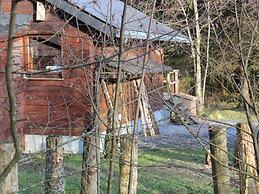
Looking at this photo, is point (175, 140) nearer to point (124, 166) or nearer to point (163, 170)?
point (163, 170)

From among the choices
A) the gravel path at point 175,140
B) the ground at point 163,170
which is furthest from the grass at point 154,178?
the gravel path at point 175,140

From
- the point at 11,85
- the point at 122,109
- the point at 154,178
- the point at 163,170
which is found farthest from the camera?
the point at 163,170

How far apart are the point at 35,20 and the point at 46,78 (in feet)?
5.12

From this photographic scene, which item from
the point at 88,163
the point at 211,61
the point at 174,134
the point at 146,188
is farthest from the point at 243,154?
the point at 174,134

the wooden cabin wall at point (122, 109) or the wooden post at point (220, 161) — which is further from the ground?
the wooden cabin wall at point (122, 109)

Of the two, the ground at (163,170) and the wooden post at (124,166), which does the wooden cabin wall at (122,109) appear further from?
the ground at (163,170)

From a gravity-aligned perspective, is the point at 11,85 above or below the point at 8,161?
above

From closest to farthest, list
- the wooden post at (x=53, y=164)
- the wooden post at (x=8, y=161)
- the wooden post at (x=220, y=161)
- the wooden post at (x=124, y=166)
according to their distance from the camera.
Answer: the wooden post at (x=8, y=161), the wooden post at (x=53, y=164), the wooden post at (x=220, y=161), the wooden post at (x=124, y=166)

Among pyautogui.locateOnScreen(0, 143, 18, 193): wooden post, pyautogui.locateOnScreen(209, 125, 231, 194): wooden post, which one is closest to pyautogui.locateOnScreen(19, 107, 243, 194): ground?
pyautogui.locateOnScreen(209, 125, 231, 194): wooden post

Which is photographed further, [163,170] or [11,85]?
[163,170]

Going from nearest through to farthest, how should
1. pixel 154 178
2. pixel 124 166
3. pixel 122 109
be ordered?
pixel 122 109 < pixel 124 166 < pixel 154 178

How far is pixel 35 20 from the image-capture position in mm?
12719

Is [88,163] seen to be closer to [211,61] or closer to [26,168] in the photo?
[211,61]

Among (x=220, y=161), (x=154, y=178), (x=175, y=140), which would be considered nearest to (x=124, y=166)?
(x=220, y=161)
